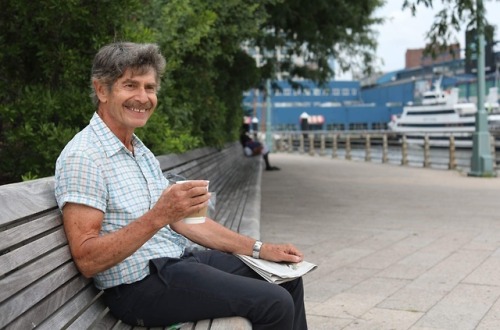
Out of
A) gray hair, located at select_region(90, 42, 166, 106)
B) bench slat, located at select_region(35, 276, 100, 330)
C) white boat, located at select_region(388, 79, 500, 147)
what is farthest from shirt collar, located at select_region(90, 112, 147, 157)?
white boat, located at select_region(388, 79, 500, 147)

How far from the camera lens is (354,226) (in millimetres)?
8008

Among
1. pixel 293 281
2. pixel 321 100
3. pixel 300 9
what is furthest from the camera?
pixel 321 100

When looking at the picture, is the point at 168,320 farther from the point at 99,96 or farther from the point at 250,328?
the point at 99,96

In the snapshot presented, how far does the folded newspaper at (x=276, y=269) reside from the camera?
2.71 metres

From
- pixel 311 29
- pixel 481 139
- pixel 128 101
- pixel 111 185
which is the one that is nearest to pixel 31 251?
pixel 111 185

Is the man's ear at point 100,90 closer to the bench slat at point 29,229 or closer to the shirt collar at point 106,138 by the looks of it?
the shirt collar at point 106,138

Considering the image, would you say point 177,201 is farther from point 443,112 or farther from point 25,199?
point 443,112

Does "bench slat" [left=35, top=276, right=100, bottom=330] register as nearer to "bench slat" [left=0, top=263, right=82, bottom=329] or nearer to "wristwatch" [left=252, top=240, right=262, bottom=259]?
"bench slat" [left=0, top=263, right=82, bottom=329]

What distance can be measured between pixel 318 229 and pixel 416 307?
3.48 metres

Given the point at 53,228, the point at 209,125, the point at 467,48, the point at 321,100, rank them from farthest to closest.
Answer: the point at 321,100 < the point at 467,48 < the point at 209,125 < the point at 53,228

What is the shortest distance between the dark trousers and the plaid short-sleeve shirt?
0.20ft

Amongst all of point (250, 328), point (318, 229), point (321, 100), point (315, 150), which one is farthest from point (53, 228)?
point (321, 100)

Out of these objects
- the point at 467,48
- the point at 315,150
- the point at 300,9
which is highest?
the point at 300,9

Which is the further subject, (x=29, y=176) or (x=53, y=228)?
(x=29, y=176)
